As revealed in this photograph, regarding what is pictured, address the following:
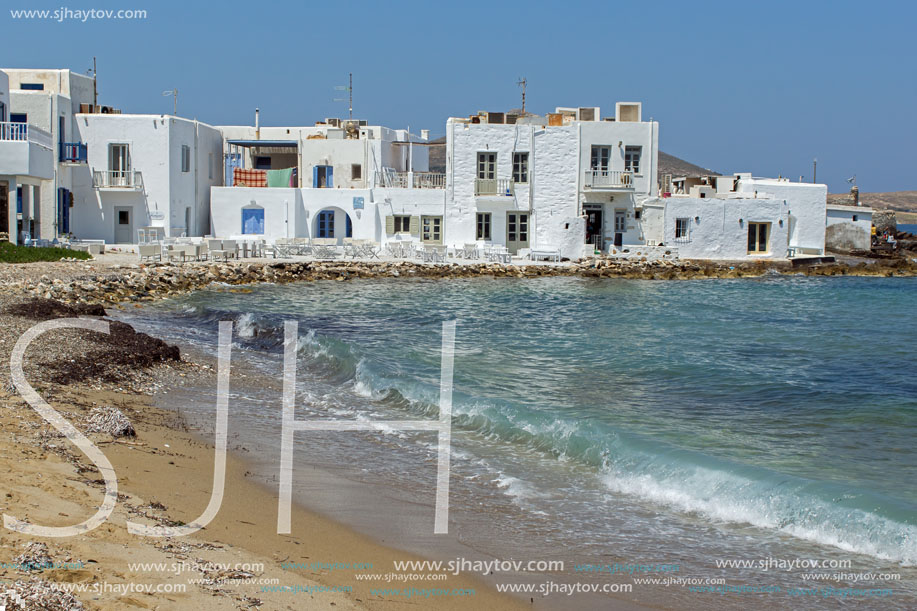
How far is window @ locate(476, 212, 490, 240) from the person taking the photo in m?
40.5

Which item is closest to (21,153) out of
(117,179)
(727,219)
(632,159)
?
(117,179)

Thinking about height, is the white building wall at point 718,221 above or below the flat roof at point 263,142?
below

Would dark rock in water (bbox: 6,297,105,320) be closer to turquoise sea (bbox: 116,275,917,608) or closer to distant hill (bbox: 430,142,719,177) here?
turquoise sea (bbox: 116,275,917,608)

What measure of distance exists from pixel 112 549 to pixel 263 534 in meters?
1.29

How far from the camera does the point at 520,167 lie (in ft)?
133

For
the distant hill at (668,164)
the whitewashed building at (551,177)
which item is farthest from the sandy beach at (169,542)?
the distant hill at (668,164)

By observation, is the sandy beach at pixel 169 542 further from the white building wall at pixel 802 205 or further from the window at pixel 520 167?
the white building wall at pixel 802 205

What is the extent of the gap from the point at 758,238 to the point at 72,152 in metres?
31.6

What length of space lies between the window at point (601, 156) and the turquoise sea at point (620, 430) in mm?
16660

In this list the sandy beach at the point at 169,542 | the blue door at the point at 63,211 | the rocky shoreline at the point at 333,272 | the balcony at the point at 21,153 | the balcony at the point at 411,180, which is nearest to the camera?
the sandy beach at the point at 169,542

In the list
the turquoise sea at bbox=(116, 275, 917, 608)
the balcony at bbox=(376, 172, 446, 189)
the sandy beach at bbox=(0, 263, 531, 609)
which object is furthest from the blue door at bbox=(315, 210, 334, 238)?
the sandy beach at bbox=(0, 263, 531, 609)

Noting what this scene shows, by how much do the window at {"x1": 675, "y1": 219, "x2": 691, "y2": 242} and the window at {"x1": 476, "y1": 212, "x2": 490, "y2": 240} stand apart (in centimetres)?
890

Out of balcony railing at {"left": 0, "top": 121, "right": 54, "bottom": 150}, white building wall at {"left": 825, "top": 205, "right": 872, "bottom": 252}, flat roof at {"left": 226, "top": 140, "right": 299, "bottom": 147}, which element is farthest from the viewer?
white building wall at {"left": 825, "top": 205, "right": 872, "bottom": 252}

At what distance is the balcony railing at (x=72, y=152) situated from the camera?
3512 cm
